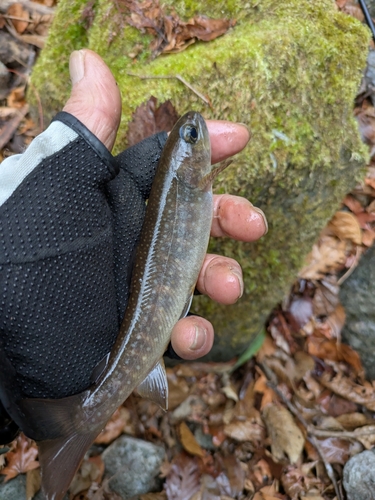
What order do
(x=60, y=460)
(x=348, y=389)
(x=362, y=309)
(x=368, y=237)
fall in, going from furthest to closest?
(x=368, y=237), (x=362, y=309), (x=348, y=389), (x=60, y=460)

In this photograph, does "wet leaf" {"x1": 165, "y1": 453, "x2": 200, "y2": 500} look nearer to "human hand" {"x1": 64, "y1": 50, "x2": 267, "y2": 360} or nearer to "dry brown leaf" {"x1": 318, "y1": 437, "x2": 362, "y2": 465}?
"dry brown leaf" {"x1": 318, "y1": 437, "x2": 362, "y2": 465}

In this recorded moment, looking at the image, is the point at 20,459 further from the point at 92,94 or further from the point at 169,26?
the point at 169,26

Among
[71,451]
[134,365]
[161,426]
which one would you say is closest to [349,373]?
[161,426]

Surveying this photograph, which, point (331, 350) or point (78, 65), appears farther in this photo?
point (331, 350)

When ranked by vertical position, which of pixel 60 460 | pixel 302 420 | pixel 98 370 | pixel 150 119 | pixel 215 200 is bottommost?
pixel 302 420

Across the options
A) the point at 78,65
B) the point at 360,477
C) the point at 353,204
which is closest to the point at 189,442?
the point at 360,477

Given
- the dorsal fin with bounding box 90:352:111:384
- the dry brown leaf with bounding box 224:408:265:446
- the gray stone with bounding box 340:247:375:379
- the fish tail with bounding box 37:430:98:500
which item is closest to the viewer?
the fish tail with bounding box 37:430:98:500

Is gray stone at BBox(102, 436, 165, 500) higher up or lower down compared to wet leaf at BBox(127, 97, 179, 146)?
lower down

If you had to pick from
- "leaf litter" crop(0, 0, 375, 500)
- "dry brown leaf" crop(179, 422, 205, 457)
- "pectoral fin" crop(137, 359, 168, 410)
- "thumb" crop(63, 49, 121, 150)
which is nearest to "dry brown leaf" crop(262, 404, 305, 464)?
"leaf litter" crop(0, 0, 375, 500)
